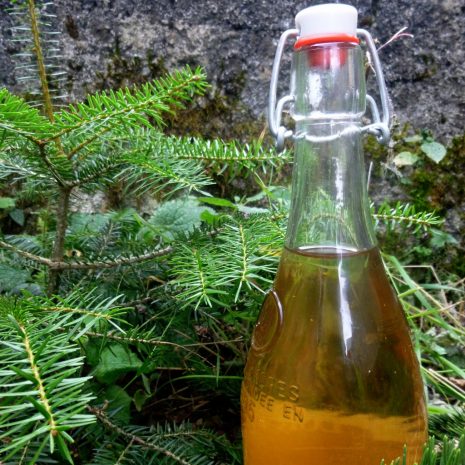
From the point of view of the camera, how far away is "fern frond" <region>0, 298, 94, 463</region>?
0.88 ft

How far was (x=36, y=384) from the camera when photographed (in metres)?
0.29

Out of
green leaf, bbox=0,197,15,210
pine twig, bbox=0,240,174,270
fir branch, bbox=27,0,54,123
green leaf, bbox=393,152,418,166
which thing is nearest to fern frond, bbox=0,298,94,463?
pine twig, bbox=0,240,174,270

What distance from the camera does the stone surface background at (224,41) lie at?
97 cm

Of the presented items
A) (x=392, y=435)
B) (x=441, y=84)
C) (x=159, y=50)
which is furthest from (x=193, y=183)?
(x=441, y=84)

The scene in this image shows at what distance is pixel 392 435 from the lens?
1.52 feet

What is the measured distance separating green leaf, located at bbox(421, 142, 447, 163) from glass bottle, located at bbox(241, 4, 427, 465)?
527 mm

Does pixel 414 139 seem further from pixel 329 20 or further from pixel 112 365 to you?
pixel 112 365

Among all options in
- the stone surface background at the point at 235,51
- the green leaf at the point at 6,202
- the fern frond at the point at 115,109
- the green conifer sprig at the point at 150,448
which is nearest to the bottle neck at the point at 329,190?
the fern frond at the point at 115,109

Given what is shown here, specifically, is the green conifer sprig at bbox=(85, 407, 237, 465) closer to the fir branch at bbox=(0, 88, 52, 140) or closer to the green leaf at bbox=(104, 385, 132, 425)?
the green leaf at bbox=(104, 385, 132, 425)

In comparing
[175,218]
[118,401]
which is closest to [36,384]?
[118,401]

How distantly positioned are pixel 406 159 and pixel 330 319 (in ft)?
2.08

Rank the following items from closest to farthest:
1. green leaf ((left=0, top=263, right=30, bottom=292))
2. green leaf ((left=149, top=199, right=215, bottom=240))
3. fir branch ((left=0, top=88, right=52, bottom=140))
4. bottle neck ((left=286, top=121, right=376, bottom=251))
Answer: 1. fir branch ((left=0, top=88, right=52, bottom=140))
2. bottle neck ((left=286, top=121, right=376, bottom=251))
3. green leaf ((left=0, top=263, right=30, bottom=292))
4. green leaf ((left=149, top=199, right=215, bottom=240))

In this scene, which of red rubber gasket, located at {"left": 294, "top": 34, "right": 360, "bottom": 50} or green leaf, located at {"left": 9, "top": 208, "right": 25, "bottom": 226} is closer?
red rubber gasket, located at {"left": 294, "top": 34, "right": 360, "bottom": 50}

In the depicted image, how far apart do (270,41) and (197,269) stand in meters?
0.67
